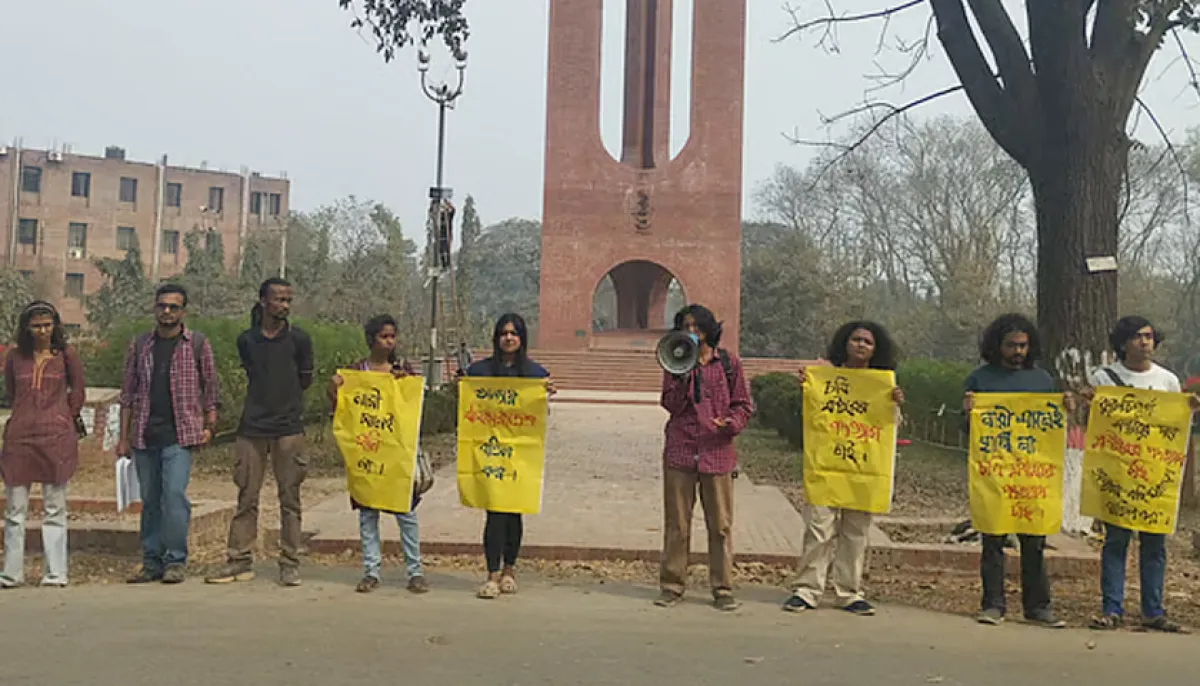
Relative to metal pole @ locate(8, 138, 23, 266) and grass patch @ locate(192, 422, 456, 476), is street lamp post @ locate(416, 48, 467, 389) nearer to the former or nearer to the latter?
grass patch @ locate(192, 422, 456, 476)

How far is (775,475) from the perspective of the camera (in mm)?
12242

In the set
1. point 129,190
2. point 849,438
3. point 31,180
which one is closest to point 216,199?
point 129,190

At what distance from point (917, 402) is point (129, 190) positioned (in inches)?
1782

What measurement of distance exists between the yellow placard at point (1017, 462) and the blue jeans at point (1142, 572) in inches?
11.2

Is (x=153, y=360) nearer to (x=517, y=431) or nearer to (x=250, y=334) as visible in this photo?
(x=250, y=334)

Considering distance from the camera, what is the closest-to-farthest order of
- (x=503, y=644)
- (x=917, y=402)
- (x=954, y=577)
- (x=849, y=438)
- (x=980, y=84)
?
(x=503, y=644), (x=849, y=438), (x=954, y=577), (x=980, y=84), (x=917, y=402)

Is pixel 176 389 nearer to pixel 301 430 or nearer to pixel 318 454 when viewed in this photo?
pixel 301 430

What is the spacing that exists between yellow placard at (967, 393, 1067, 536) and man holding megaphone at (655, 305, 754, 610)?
1233 millimetres

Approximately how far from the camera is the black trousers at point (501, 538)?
18.6 ft

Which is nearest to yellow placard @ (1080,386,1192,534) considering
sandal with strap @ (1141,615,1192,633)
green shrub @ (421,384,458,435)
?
sandal with strap @ (1141,615,1192,633)

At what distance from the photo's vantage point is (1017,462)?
545cm

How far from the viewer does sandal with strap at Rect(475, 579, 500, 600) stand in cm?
550

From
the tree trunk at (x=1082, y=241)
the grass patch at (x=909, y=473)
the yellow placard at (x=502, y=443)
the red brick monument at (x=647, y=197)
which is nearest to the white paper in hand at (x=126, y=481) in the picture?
the yellow placard at (x=502, y=443)

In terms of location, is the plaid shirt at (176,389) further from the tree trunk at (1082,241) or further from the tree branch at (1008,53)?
the tree branch at (1008,53)
